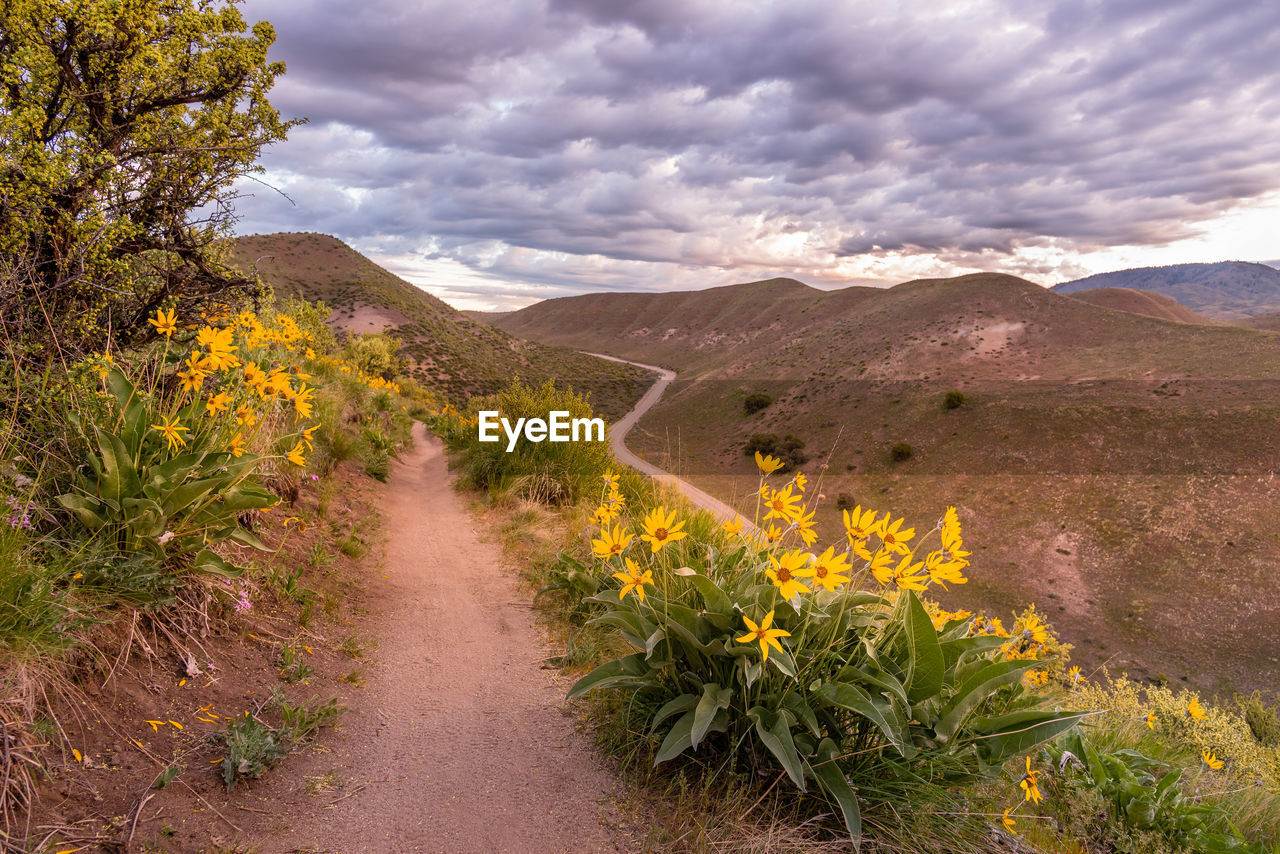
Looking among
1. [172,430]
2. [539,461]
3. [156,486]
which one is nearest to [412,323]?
[539,461]

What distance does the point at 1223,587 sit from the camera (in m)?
26.2

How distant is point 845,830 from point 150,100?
5.88 metres

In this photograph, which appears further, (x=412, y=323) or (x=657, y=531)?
(x=412, y=323)

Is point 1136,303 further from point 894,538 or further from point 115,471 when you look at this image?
point 115,471

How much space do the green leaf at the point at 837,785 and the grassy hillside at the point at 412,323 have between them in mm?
30396

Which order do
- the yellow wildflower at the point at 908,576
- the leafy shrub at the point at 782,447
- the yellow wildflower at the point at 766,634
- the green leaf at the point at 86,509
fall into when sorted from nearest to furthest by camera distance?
the yellow wildflower at the point at 766,634 → the yellow wildflower at the point at 908,576 → the green leaf at the point at 86,509 → the leafy shrub at the point at 782,447

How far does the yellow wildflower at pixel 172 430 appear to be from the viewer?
286 cm

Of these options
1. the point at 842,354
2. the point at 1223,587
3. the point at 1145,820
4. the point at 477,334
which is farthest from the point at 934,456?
the point at 1145,820

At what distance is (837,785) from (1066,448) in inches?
1730

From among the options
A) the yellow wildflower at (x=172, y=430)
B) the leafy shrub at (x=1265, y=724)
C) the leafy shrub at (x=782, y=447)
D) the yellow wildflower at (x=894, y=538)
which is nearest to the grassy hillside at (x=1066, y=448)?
the leafy shrub at (x=782, y=447)

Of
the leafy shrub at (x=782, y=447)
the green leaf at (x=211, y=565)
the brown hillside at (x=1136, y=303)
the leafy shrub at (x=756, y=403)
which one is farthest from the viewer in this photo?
the brown hillside at (x=1136, y=303)

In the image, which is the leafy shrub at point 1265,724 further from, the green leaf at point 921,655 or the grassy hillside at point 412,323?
the grassy hillside at point 412,323

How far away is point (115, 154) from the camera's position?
150 inches

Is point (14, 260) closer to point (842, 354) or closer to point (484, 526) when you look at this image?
point (484, 526)
